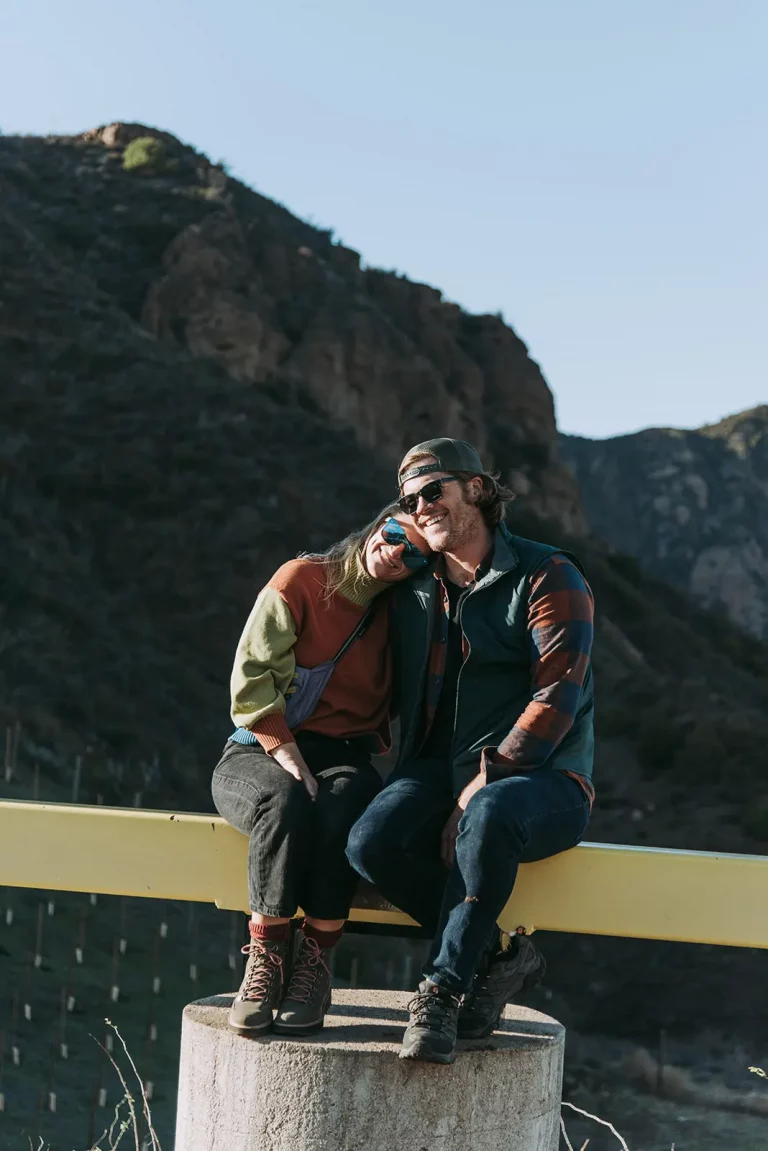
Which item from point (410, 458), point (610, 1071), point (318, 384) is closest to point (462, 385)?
point (318, 384)

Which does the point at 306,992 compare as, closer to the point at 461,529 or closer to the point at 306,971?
the point at 306,971

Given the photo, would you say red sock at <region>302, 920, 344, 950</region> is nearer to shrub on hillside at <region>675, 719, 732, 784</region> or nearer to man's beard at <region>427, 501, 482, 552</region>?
man's beard at <region>427, 501, 482, 552</region>

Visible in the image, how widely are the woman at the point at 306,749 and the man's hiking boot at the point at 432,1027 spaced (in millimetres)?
307

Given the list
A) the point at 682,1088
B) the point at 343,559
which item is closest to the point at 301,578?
the point at 343,559

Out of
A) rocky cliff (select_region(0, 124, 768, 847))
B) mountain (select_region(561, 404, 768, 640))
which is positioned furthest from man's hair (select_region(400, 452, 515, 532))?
mountain (select_region(561, 404, 768, 640))

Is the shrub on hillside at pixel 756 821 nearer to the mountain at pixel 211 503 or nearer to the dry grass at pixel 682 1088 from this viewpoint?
the mountain at pixel 211 503

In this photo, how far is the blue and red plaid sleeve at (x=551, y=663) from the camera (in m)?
3.23

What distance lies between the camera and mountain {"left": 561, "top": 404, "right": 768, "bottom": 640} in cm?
4388

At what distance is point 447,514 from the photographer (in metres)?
3.48

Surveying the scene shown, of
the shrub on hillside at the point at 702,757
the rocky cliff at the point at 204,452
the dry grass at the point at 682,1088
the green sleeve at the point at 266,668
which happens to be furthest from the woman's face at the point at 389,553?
the shrub on hillside at the point at 702,757

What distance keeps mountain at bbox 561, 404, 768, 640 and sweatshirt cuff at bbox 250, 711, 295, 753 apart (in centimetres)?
3939

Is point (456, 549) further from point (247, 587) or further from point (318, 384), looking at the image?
point (318, 384)

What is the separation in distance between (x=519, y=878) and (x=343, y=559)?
3.16ft

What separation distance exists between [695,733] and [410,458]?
51.0ft
